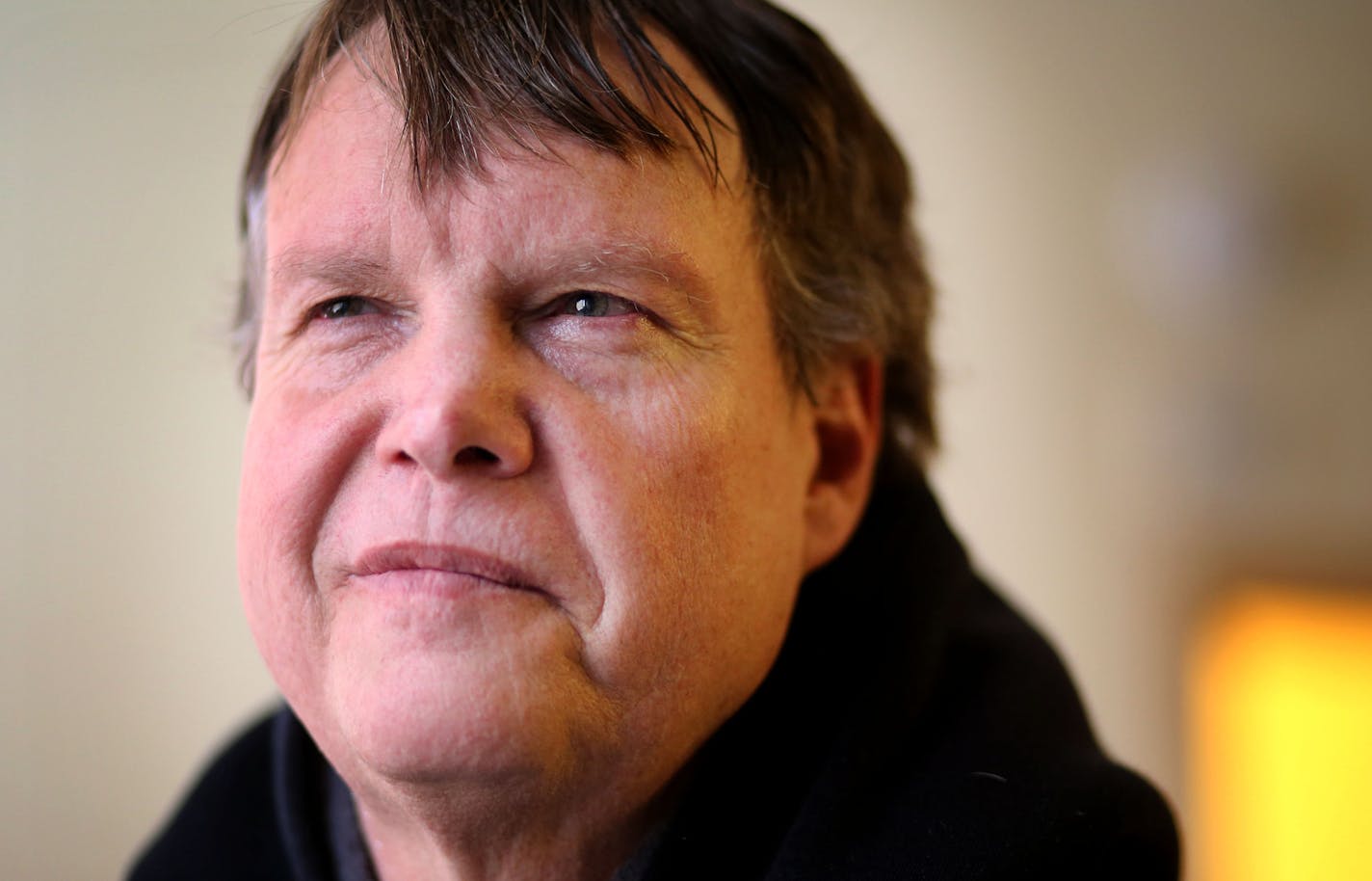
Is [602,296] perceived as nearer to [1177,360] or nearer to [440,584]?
[440,584]

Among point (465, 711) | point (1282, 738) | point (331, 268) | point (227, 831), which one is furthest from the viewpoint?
point (1282, 738)

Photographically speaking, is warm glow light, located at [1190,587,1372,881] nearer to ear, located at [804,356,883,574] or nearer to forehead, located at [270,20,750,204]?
ear, located at [804,356,883,574]

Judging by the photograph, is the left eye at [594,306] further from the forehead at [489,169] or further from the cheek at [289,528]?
the cheek at [289,528]

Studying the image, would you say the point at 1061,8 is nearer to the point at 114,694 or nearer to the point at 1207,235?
the point at 1207,235

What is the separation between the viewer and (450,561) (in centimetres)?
75

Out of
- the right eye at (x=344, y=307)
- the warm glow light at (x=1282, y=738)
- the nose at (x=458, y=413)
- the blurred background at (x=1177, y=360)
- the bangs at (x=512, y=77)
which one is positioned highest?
the bangs at (x=512, y=77)

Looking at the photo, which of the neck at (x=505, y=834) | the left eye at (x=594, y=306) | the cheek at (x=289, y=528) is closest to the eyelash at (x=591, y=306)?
the left eye at (x=594, y=306)

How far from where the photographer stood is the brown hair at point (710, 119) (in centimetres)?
81

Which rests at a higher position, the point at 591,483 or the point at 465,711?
the point at 591,483

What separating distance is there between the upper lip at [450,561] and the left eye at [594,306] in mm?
182

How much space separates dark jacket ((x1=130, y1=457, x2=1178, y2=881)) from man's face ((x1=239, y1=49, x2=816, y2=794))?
97 millimetres

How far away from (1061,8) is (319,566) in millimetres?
2153

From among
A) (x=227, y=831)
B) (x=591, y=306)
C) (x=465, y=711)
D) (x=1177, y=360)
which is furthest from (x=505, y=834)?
(x=1177, y=360)

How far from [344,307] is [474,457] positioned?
0.59 ft
